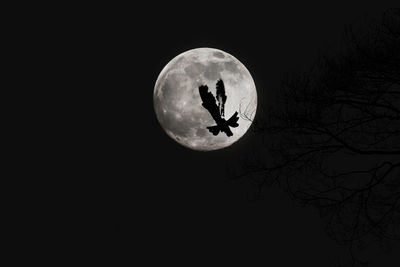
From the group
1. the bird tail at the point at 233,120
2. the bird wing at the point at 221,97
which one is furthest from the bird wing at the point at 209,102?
the bird tail at the point at 233,120

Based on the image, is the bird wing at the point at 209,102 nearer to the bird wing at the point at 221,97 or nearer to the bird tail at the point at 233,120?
the bird wing at the point at 221,97

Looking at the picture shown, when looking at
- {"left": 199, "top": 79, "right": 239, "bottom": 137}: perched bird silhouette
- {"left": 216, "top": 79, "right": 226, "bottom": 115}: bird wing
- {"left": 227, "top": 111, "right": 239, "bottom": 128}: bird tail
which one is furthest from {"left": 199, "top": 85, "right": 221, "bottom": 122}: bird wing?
{"left": 227, "top": 111, "right": 239, "bottom": 128}: bird tail

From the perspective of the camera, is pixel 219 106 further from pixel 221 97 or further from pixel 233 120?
pixel 233 120

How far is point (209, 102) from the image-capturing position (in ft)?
67.6

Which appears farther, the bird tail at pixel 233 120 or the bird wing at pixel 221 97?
the bird tail at pixel 233 120

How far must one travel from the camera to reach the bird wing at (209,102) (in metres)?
20.5

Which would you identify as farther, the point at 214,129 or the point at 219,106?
the point at 214,129

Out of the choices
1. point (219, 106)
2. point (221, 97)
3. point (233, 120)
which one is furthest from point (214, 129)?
point (221, 97)

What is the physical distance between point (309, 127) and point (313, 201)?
170 centimetres

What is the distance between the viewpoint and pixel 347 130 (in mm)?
16234

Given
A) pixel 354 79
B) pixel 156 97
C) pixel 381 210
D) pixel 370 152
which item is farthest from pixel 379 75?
pixel 156 97

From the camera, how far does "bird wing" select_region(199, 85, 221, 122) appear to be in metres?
20.5

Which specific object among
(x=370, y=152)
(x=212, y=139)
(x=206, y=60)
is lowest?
(x=370, y=152)

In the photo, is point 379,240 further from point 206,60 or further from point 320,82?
point 206,60
